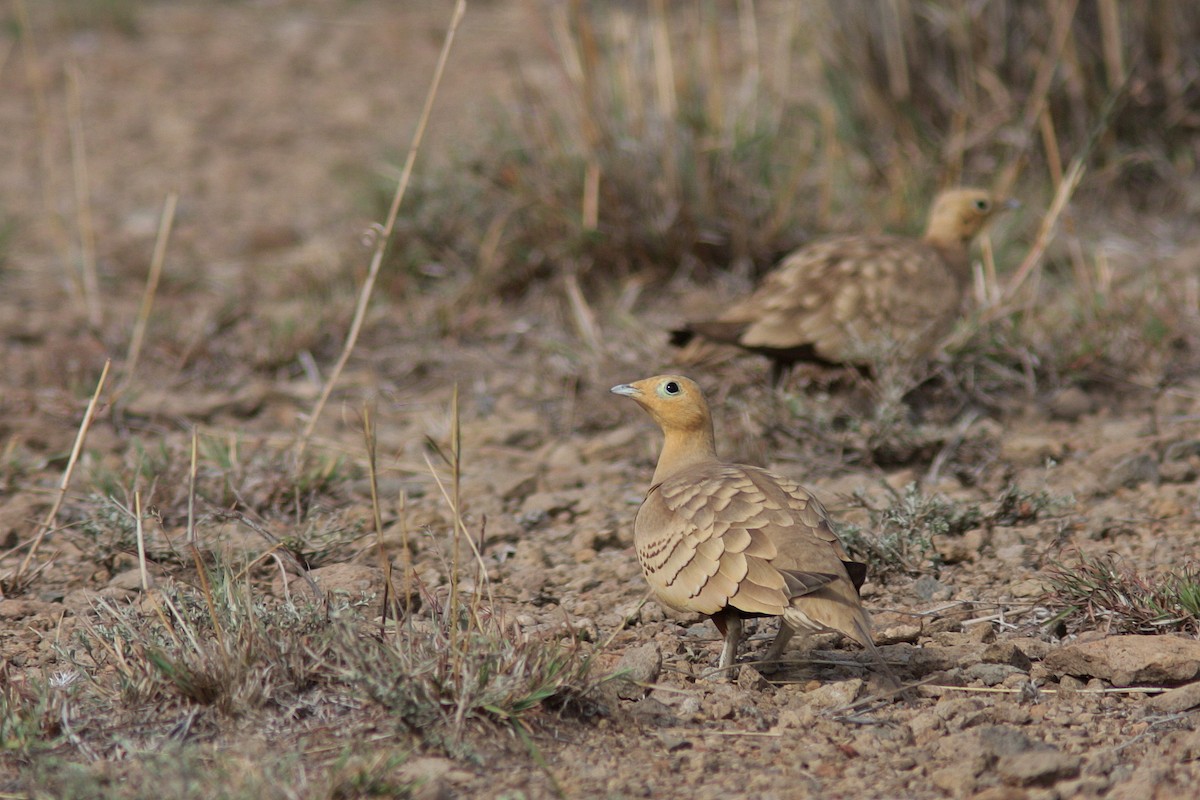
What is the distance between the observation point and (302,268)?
6.69 m

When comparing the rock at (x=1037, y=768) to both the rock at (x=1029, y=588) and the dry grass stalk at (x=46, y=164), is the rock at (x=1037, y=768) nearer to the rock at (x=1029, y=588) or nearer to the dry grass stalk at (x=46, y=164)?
the rock at (x=1029, y=588)

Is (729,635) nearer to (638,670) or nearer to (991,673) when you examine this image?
(638,670)

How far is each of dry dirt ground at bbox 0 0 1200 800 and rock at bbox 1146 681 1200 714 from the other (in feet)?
0.04

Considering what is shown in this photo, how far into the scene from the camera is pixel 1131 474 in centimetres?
441

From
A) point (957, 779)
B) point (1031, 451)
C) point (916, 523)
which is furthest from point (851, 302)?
point (957, 779)

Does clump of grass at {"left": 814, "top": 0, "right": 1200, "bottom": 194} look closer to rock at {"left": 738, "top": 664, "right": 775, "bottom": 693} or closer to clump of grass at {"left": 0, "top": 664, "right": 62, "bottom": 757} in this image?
rock at {"left": 738, "top": 664, "right": 775, "bottom": 693}

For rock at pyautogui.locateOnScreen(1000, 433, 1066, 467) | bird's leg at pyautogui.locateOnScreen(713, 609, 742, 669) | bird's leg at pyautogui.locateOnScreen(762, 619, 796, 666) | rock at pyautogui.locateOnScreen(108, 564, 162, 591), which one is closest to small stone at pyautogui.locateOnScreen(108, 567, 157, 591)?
rock at pyautogui.locateOnScreen(108, 564, 162, 591)

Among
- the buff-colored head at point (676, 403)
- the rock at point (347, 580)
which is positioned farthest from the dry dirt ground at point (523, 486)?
the buff-colored head at point (676, 403)

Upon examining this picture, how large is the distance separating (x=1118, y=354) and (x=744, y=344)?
60.4 inches

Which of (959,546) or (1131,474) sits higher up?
(959,546)

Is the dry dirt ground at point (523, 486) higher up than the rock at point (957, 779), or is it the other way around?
the rock at point (957, 779)

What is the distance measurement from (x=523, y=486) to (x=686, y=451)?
96 cm

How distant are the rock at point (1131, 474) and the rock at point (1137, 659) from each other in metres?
1.26

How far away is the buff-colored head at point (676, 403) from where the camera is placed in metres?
3.77
